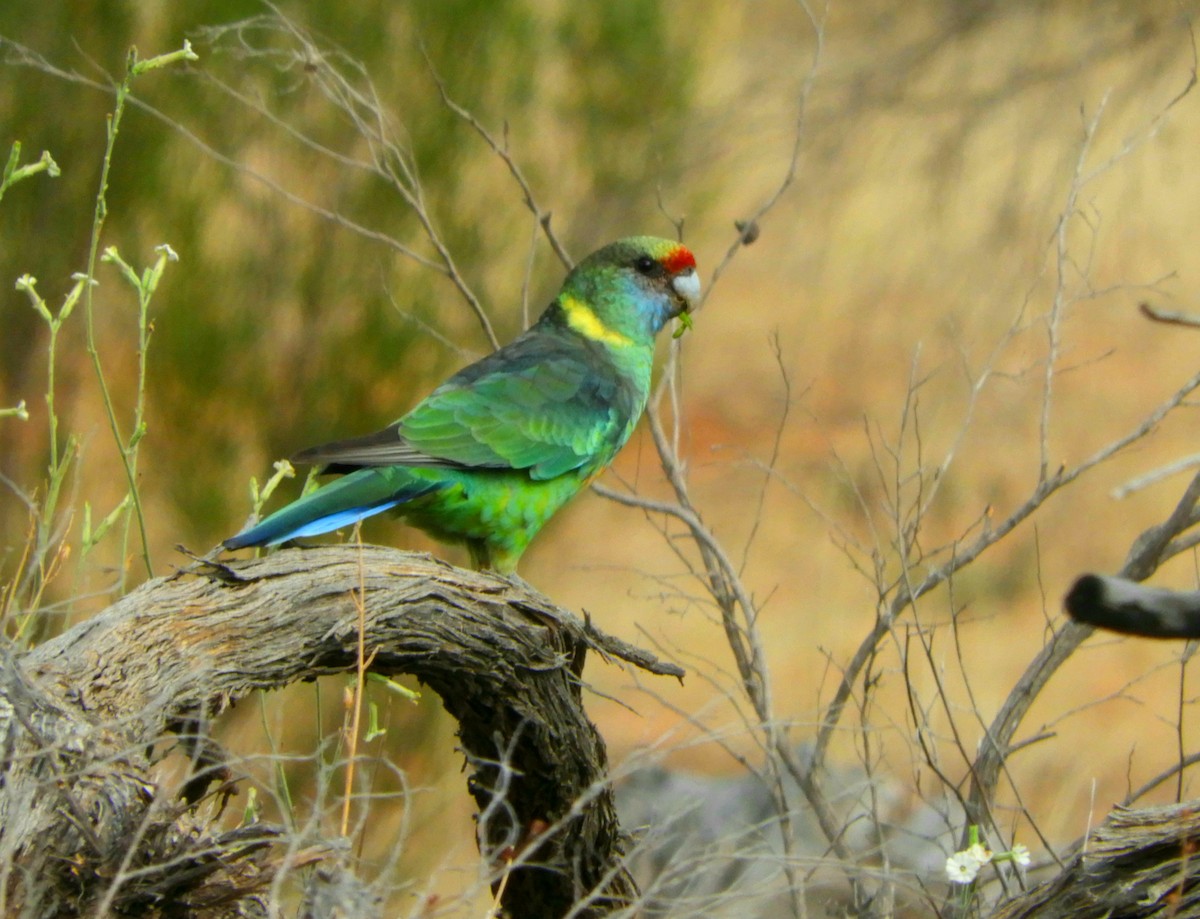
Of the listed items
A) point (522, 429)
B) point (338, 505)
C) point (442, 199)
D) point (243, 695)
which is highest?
point (442, 199)

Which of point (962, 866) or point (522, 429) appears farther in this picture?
point (522, 429)

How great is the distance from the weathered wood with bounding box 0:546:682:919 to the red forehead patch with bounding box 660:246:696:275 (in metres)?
1.43

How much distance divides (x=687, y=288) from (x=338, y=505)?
136 centimetres

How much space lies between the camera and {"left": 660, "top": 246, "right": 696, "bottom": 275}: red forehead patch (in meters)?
3.71

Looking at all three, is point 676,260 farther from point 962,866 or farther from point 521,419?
point 962,866

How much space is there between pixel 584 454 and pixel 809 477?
6.70m

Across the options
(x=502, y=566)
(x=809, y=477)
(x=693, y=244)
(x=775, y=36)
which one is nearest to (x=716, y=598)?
(x=502, y=566)

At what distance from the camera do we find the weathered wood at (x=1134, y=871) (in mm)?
1823

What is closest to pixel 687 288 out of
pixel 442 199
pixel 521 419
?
pixel 521 419

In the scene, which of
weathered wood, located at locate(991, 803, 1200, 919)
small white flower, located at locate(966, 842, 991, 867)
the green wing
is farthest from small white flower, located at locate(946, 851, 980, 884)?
the green wing

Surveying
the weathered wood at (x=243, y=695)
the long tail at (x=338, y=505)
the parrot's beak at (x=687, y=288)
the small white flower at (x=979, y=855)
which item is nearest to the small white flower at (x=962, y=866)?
the small white flower at (x=979, y=855)

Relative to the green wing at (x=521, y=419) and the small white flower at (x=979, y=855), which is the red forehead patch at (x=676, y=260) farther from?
the small white flower at (x=979, y=855)

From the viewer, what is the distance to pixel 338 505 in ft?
8.75

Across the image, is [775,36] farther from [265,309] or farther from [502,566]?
[502,566]
